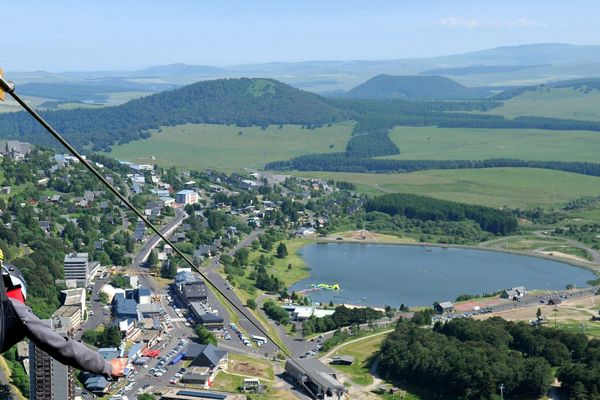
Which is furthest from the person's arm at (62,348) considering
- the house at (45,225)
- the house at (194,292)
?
the house at (45,225)

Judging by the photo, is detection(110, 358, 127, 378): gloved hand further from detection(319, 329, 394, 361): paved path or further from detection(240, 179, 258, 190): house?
detection(240, 179, 258, 190): house

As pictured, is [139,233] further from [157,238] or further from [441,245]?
[441,245]

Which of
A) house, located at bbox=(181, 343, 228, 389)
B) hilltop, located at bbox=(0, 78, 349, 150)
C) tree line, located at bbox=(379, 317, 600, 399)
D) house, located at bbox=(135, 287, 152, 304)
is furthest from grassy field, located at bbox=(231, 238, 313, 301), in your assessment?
hilltop, located at bbox=(0, 78, 349, 150)

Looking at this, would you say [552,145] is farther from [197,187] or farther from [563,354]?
[563,354]

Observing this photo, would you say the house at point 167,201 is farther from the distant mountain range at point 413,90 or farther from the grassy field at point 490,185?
the distant mountain range at point 413,90

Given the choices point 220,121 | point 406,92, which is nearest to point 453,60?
point 406,92

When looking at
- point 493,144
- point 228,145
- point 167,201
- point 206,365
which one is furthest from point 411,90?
point 206,365
